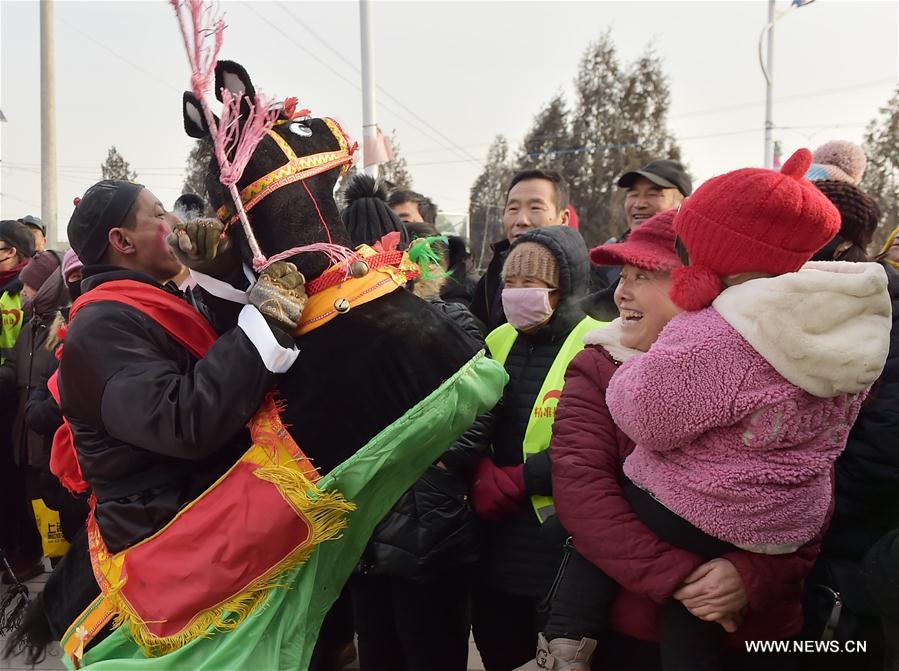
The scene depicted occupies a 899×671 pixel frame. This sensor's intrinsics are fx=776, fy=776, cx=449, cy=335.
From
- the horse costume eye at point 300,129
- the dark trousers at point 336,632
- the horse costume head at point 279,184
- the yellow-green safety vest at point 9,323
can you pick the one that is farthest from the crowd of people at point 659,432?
the yellow-green safety vest at point 9,323

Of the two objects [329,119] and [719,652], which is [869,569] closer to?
[719,652]

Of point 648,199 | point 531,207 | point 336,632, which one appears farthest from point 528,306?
point 336,632

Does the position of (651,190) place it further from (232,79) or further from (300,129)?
(232,79)

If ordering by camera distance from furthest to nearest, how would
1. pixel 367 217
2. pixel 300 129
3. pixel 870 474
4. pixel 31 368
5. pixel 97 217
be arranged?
pixel 31 368 < pixel 367 217 < pixel 97 217 < pixel 870 474 < pixel 300 129

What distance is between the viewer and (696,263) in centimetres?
172

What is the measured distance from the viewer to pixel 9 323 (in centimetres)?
520

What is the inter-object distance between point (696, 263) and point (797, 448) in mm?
451

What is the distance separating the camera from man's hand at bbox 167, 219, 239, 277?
67.9 inches

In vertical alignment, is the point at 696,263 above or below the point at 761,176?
below

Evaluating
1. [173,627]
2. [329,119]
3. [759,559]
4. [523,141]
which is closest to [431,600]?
[173,627]

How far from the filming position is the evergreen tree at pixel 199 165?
1865mm

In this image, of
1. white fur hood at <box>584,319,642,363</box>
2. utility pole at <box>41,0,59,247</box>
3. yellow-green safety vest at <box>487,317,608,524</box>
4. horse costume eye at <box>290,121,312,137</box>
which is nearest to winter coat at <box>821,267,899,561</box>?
white fur hood at <box>584,319,642,363</box>

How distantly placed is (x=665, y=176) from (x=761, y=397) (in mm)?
2435

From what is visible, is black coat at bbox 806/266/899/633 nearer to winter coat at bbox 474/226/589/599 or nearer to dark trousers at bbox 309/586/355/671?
winter coat at bbox 474/226/589/599
